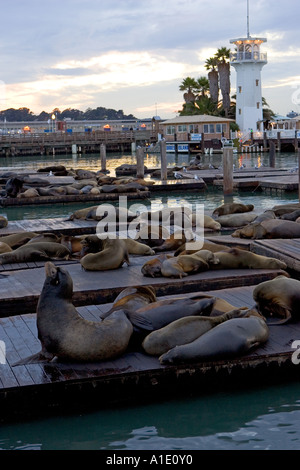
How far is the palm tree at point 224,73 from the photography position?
58.7 m

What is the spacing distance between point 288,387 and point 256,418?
1.91 ft

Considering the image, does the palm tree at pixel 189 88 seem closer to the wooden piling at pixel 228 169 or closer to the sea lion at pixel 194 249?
the wooden piling at pixel 228 169

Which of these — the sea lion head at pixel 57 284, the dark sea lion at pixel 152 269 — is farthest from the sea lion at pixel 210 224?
the sea lion head at pixel 57 284

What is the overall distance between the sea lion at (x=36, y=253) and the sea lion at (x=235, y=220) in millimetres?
3839

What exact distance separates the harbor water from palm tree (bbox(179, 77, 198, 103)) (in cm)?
5940

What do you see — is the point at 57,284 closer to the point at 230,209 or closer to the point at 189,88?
the point at 230,209

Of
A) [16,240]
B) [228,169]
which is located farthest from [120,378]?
[228,169]

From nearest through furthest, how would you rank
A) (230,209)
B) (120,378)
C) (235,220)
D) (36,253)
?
(120,378) → (36,253) → (235,220) → (230,209)

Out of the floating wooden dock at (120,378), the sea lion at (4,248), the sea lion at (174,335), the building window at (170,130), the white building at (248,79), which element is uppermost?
the white building at (248,79)

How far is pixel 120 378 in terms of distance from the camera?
497cm

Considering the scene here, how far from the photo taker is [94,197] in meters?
18.9

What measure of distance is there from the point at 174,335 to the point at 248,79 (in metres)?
51.0

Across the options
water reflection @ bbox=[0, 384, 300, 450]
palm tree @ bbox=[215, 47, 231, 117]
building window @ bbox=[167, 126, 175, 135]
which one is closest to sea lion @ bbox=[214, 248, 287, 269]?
water reflection @ bbox=[0, 384, 300, 450]

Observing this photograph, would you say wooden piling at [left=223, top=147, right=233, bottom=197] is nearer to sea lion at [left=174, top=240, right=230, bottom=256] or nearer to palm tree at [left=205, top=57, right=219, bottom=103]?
sea lion at [left=174, top=240, right=230, bottom=256]
